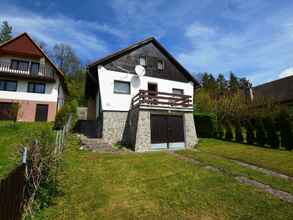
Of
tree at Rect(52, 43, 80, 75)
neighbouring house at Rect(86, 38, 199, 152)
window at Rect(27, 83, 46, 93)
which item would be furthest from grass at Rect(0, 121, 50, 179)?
tree at Rect(52, 43, 80, 75)

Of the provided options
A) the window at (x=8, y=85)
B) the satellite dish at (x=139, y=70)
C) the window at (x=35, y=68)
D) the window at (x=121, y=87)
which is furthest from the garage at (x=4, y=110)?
the satellite dish at (x=139, y=70)

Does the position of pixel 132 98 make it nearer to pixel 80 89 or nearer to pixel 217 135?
pixel 217 135

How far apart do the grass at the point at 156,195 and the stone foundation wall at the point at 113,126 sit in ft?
18.4

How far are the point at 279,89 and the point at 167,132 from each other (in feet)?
94.1

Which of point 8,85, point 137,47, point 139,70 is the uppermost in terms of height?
point 137,47

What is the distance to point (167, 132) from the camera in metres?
13.6

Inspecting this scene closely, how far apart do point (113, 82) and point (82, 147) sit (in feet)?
18.7

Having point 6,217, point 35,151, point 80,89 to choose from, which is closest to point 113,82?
point 35,151

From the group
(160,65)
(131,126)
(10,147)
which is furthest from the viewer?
(160,65)

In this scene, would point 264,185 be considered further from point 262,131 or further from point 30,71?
point 30,71

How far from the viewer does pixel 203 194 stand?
557 cm

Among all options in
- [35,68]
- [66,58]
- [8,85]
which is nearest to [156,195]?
[35,68]

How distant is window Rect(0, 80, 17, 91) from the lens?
1988 centimetres

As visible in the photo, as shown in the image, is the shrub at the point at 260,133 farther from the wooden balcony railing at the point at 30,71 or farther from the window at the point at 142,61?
the wooden balcony railing at the point at 30,71
